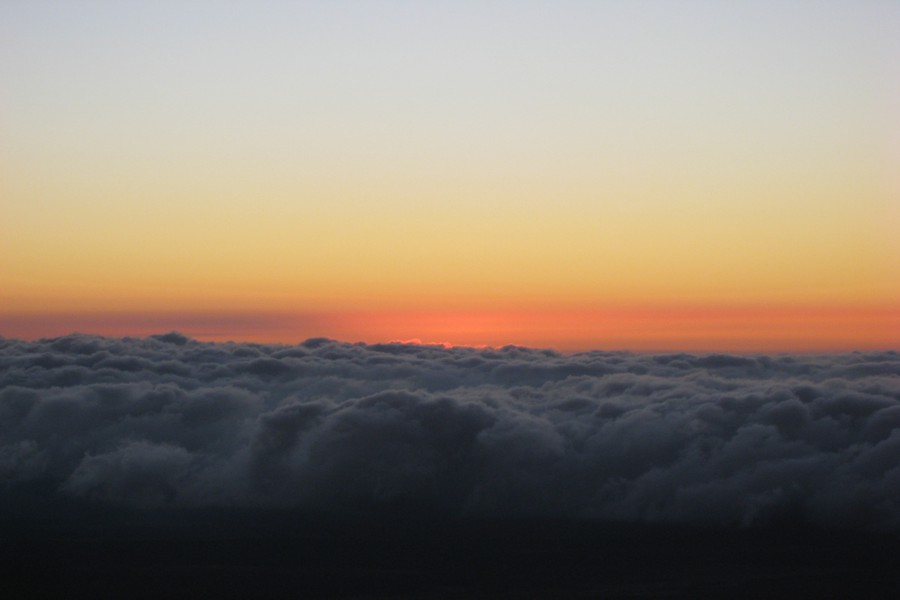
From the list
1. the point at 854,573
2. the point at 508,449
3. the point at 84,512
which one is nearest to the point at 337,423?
the point at 508,449

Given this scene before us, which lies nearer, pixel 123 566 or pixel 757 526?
pixel 123 566

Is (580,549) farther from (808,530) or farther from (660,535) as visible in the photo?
(808,530)

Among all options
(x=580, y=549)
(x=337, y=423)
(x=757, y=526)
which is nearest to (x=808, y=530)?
(x=757, y=526)

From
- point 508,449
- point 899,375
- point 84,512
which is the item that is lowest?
point 84,512

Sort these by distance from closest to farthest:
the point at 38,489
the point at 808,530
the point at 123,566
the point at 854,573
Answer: the point at 854,573
the point at 123,566
the point at 808,530
the point at 38,489

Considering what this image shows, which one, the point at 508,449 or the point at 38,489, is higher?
the point at 508,449

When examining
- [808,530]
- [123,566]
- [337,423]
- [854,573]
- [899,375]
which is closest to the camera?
[854,573]
